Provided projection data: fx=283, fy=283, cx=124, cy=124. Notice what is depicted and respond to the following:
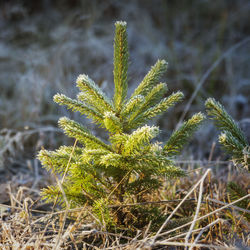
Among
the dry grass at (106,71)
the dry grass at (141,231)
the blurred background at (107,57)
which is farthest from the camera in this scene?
the blurred background at (107,57)

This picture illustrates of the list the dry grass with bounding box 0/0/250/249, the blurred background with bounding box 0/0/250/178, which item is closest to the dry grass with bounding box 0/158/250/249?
the dry grass with bounding box 0/0/250/249

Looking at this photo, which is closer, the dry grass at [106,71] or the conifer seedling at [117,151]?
the conifer seedling at [117,151]

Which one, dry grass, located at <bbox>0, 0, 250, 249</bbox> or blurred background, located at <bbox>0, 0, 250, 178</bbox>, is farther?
blurred background, located at <bbox>0, 0, 250, 178</bbox>

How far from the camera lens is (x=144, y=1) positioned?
5.20 m

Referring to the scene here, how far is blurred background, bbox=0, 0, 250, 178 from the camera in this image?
2.82 m

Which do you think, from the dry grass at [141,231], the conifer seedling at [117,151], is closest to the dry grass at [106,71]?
the dry grass at [141,231]

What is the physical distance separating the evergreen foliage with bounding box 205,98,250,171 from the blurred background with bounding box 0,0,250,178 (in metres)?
1.21

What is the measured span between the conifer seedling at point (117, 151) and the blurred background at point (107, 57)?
1.08 meters

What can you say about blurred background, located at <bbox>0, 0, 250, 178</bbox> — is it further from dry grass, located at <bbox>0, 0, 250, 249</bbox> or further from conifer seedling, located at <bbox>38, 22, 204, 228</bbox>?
conifer seedling, located at <bbox>38, 22, 204, 228</bbox>

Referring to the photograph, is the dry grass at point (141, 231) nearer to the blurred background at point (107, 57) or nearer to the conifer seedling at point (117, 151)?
the conifer seedling at point (117, 151)

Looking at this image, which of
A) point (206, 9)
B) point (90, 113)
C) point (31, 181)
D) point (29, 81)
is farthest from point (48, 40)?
point (90, 113)

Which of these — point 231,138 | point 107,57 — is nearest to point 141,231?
point 231,138

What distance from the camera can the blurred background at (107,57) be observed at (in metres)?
2.82

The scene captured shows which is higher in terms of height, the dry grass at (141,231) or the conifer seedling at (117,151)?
the conifer seedling at (117,151)
